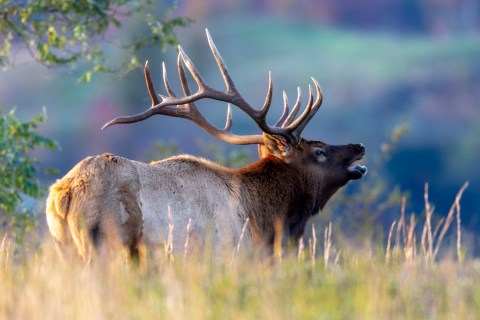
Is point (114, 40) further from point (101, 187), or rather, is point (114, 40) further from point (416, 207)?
point (416, 207)

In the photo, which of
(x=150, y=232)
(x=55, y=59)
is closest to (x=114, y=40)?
(x=55, y=59)

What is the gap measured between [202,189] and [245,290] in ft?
8.85

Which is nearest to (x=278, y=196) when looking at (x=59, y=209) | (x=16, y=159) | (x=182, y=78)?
(x=182, y=78)

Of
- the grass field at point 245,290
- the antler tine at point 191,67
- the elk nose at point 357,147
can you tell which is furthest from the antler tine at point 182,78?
the grass field at point 245,290

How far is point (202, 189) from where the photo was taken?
800cm

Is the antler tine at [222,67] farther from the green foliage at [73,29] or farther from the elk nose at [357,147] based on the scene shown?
the green foliage at [73,29]

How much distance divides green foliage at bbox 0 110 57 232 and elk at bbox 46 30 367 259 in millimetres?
2716

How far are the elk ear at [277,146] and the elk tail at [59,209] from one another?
243cm

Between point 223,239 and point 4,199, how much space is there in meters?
4.40

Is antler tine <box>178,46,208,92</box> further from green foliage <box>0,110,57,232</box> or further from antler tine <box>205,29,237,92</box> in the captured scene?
green foliage <box>0,110,57,232</box>

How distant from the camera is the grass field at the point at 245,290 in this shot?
493 cm

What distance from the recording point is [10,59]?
1222cm

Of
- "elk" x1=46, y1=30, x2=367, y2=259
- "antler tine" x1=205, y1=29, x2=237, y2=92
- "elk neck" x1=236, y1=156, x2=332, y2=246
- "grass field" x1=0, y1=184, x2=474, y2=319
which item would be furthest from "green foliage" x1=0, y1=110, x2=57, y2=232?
"grass field" x1=0, y1=184, x2=474, y2=319

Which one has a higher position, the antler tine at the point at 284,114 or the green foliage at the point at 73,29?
the green foliage at the point at 73,29
